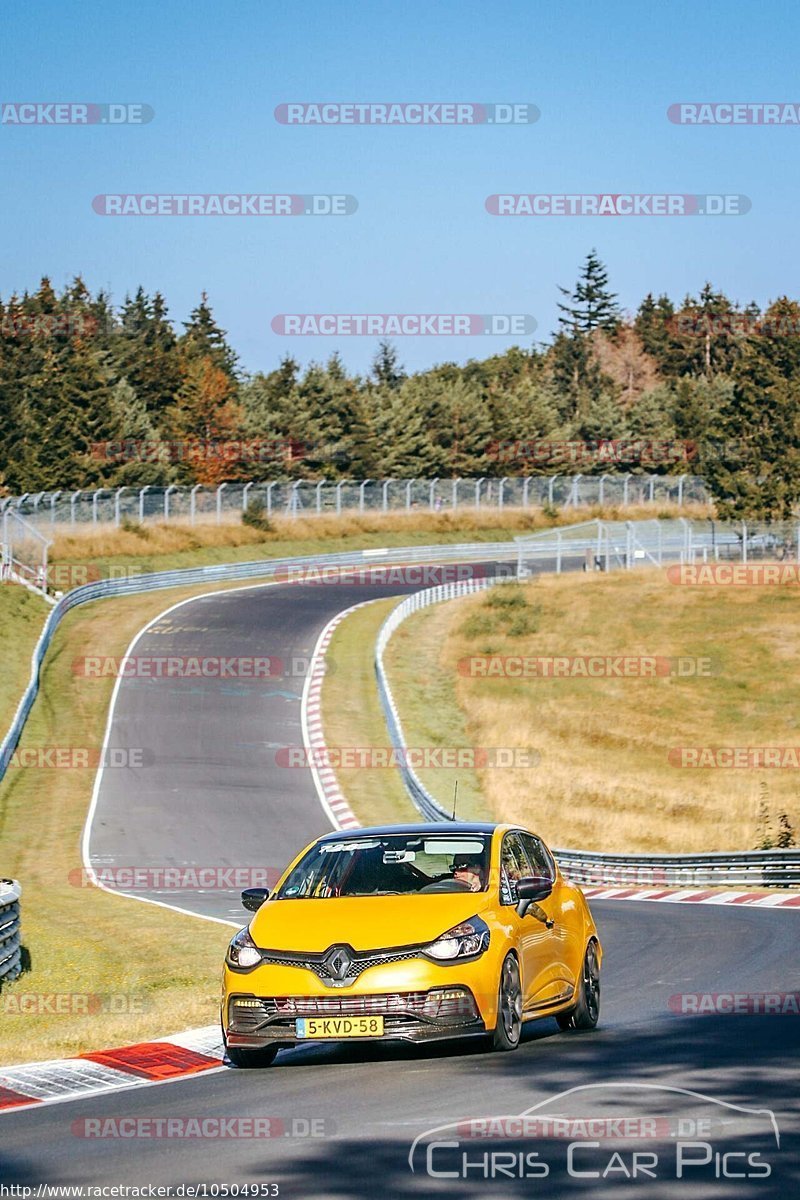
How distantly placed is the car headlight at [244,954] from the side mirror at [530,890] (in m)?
1.73

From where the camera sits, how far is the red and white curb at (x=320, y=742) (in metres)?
34.7

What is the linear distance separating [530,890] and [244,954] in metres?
1.86

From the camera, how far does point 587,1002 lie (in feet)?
39.6

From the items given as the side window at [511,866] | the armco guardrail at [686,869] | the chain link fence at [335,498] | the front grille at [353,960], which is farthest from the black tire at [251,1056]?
the chain link fence at [335,498]

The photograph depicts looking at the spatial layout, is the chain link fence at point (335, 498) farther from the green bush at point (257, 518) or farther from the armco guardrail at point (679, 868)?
the armco guardrail at point (679, 868)

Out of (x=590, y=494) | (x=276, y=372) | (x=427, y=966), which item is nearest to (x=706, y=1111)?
(x=427, y=966)

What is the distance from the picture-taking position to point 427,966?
10.2 metres

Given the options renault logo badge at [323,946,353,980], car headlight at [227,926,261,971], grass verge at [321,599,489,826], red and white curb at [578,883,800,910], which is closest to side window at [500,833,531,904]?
renault logo badge at [323,946,353,980]

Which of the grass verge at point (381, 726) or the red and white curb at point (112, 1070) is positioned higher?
the red and white curb at point (112, 1070)

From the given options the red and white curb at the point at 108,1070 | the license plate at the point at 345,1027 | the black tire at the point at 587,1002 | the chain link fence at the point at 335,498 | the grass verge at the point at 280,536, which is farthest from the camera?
the chain link fence at the point at 335,498

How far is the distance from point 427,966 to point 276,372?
122 meters

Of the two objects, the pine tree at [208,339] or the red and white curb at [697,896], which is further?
the pine tree at [208,339]

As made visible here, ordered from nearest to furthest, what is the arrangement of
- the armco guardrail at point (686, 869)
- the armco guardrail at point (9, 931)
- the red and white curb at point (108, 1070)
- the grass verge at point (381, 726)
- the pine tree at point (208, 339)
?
the red and white curb at point (108, 1070)
the armco guardrail at point (9, 931)
the armco guardrail at point (686, 869)
the grass verge at point (381, 726)
the pine tree at point (208, 339)

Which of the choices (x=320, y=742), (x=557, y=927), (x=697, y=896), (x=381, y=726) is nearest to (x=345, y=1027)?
(x=557, y=927)
